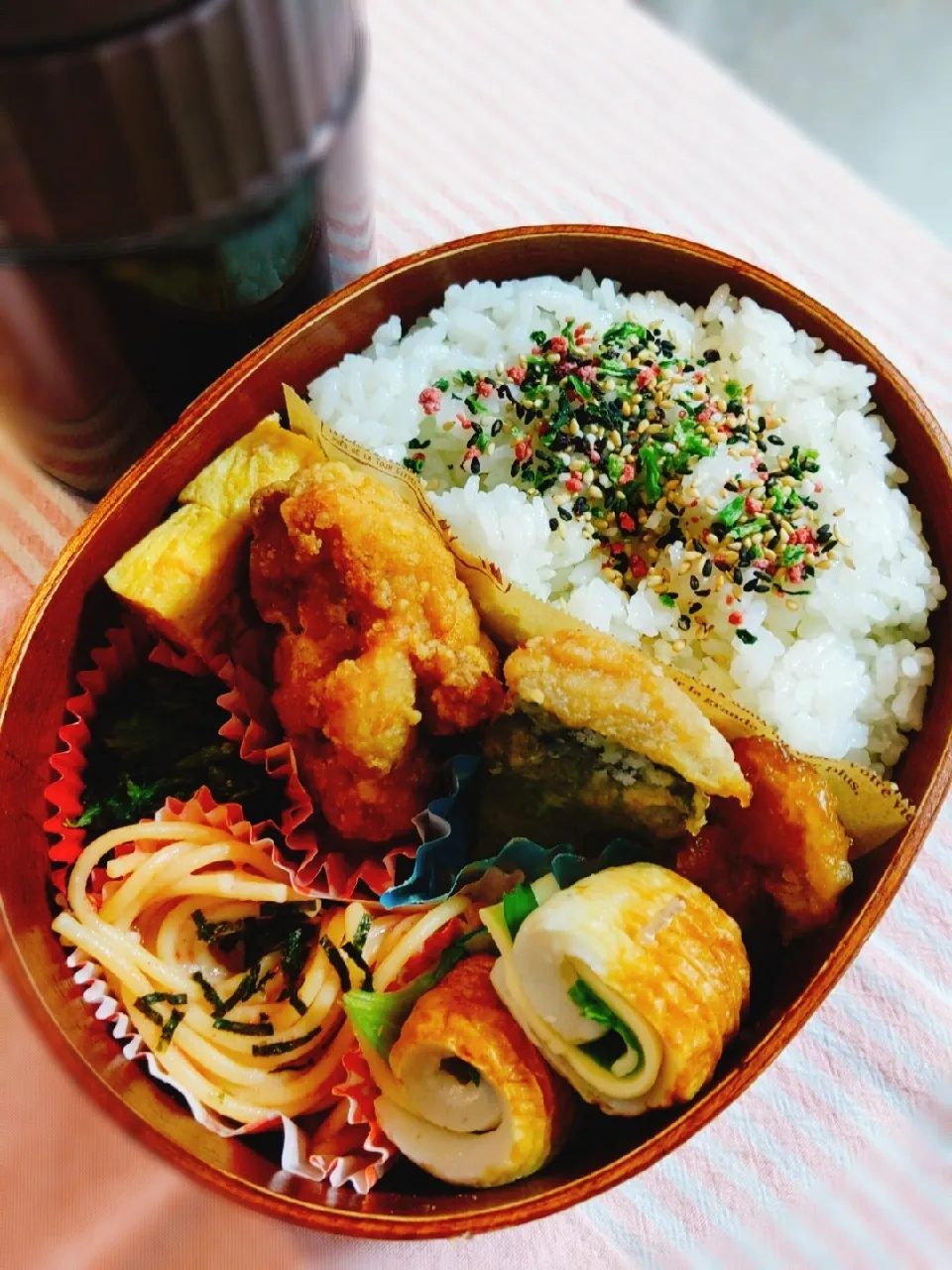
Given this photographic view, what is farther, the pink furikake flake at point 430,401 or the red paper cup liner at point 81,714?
the pink furikake flake at point 430,401

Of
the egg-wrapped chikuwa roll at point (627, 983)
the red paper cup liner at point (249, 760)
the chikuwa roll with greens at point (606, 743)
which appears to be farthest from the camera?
the red paper cup liner at point (249, 760)

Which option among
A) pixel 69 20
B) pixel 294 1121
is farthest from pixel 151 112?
pixel 294 1121

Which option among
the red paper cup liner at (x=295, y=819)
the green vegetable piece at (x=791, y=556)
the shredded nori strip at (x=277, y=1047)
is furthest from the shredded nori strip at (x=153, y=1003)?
the green vegetable piece at (x=791, y=556)

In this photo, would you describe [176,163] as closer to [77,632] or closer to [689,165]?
[77,632]

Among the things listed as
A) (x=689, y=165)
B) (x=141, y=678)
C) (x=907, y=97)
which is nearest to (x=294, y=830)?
(x=141, y=678)

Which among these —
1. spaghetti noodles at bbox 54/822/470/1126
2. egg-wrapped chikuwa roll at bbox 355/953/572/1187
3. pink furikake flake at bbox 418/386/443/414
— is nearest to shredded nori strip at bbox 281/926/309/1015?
spaghetti noodles at bbox 54/822/470/1126

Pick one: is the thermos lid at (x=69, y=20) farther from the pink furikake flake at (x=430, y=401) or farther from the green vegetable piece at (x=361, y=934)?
the green vegetable piece at (x=361, y=934)

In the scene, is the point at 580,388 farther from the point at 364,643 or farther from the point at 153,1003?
the point at 153,1003
